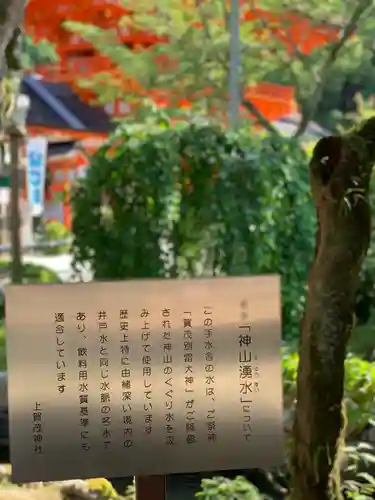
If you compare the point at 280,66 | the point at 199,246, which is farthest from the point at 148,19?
the point at 199,246

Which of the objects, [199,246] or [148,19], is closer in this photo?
[199,246]

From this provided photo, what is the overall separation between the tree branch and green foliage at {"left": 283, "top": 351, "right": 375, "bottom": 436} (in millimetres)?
1462

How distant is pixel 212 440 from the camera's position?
3.17 feet

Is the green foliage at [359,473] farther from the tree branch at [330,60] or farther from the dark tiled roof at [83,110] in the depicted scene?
the dark tiled roof at [83,110]

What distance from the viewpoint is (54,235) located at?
4.01 m

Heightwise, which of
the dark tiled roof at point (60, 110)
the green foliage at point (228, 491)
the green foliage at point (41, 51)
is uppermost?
the green foliage at point (41, 51)

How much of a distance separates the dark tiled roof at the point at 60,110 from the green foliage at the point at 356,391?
2.53 m

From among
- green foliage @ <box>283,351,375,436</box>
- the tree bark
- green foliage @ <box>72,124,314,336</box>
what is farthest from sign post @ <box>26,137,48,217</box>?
green foliage @ <box>283,351,375,436</box>

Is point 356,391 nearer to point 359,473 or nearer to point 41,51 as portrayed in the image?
point 359,473

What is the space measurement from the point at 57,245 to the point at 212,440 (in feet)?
10.6

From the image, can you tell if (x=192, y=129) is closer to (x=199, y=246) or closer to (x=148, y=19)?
(x=199, y=246)

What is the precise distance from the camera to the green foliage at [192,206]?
2.35 metres

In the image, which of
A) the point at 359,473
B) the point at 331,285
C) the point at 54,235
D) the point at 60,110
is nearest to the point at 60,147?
the point at 60,110

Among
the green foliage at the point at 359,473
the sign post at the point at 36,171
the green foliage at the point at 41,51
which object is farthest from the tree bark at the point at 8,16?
the green foliage at the point at 41,51
